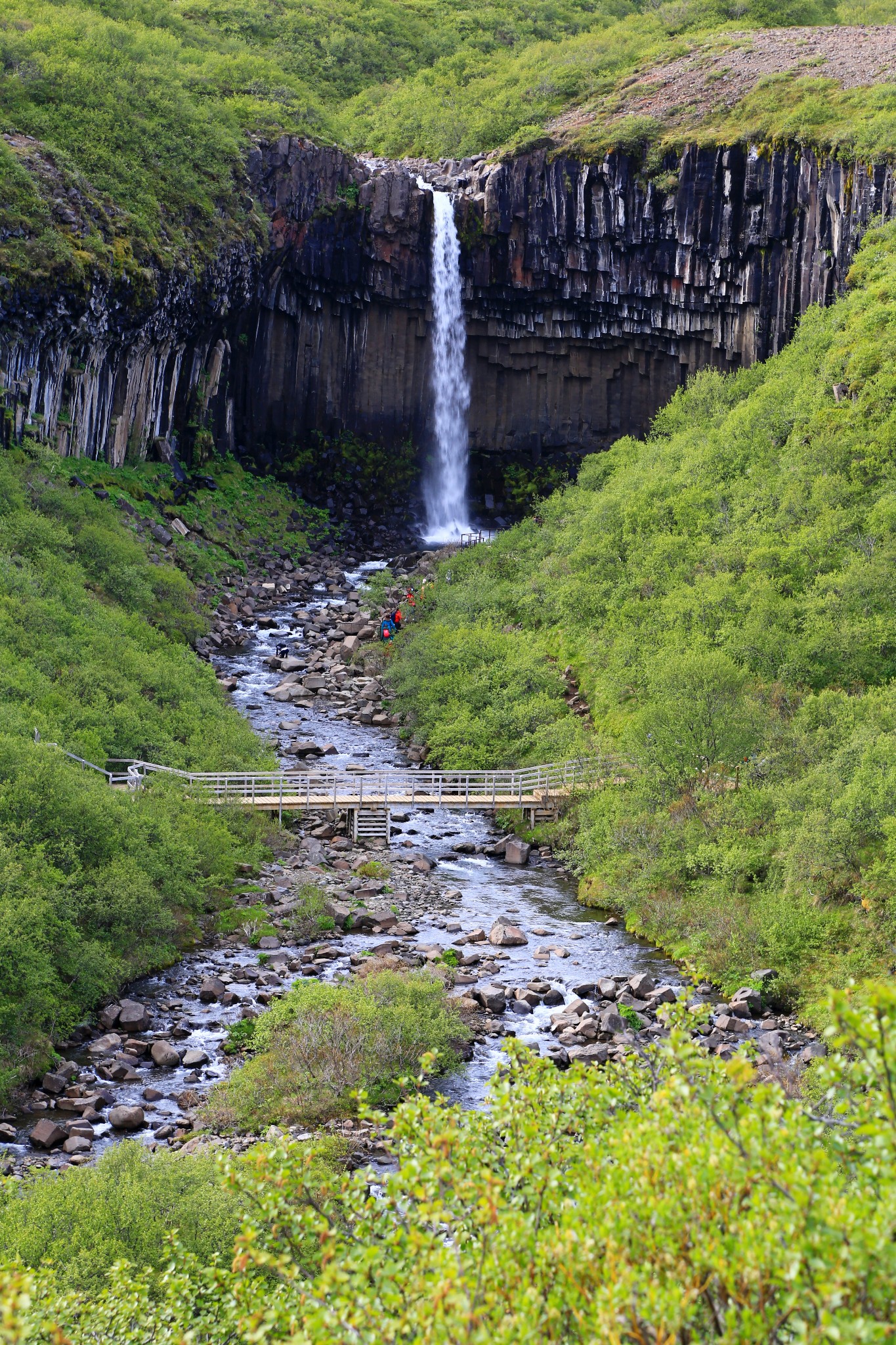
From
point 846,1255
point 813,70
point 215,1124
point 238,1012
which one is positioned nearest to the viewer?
point 846,1255

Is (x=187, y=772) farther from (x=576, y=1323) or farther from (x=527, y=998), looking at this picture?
(x=576, y=1323)

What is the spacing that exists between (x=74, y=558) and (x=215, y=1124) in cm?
2883

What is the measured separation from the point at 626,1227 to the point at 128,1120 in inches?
538

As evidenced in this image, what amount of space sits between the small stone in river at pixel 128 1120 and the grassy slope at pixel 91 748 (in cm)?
218

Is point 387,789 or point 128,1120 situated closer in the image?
point 128,1120

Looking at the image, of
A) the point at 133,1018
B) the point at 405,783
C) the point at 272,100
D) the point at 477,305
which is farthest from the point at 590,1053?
the point at 272,100

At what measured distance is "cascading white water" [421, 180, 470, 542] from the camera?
67125 millimetres

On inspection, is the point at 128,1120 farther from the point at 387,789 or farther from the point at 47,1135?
the point at 387,789

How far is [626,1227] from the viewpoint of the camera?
8102mm

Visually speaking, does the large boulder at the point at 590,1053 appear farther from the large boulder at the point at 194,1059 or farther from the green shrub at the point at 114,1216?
the green shrub at the point at 114,1216

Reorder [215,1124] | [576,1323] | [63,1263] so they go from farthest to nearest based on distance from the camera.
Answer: [215,1124] → [63,1263] → [576,1323]

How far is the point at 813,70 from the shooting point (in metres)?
63.0

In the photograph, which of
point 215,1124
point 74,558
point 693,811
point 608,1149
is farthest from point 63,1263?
point 74,558

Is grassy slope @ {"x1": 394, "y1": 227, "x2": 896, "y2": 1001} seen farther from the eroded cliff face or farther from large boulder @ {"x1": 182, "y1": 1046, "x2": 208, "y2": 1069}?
large boulder @ {"x1": 182, "y1": 1046, "x2": 208, "y2": 1069}
